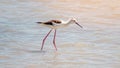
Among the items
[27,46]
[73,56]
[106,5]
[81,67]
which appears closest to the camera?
[81,67]

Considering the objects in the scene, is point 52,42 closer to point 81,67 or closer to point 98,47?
point 98,47

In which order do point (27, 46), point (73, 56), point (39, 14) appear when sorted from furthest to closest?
point (39, 14)
point (27, 46)
point (73, 56)

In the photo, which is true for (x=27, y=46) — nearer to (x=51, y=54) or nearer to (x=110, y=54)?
(x=51, y=54)

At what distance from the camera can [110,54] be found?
356 inches

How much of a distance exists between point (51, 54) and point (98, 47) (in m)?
0.92

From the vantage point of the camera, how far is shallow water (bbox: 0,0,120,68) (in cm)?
875

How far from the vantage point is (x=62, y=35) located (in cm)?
1048

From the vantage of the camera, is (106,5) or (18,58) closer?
(18,58)

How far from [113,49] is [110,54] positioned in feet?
1.09

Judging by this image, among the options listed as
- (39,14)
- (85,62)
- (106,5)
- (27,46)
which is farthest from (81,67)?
(106,5)

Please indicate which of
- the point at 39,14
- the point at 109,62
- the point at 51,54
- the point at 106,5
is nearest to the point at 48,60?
the point at 51,54

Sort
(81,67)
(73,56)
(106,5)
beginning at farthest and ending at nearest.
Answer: (106,5) < (73,56) < (81,67)

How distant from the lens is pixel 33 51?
9.35 metres

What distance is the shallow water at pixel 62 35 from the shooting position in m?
8.75
